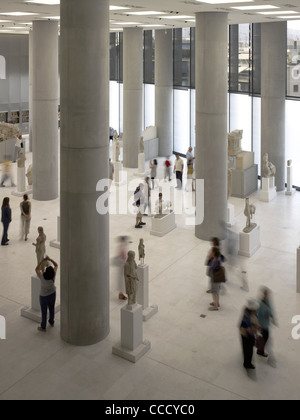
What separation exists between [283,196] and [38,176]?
9800 mm

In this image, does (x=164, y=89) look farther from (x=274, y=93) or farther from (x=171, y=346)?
(x=171, y=346)

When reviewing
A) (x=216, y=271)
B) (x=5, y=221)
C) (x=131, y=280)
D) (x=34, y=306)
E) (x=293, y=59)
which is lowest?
(x=34, y=306)

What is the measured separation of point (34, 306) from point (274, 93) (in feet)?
46.9

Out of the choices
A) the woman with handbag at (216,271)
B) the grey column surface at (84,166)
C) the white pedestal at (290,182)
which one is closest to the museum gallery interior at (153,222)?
the grey column surface at (84,166)

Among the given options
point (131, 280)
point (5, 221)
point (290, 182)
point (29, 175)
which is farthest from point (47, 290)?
point (290, 182)

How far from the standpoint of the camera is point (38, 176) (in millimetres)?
19688

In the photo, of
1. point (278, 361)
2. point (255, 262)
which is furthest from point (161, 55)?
point (278, 361)

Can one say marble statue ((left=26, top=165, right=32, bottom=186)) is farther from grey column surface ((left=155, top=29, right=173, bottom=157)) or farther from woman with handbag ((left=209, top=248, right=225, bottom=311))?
woman with handbag ((left=209, top=248, right=225, bottom=311))

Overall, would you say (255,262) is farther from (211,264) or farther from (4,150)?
(4,150)

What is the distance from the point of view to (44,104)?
1934 cm

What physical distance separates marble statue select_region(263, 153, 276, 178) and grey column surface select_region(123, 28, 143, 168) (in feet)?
24.8

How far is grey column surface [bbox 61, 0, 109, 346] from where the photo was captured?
28.8 ft

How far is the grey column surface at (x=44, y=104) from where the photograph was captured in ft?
62.7
